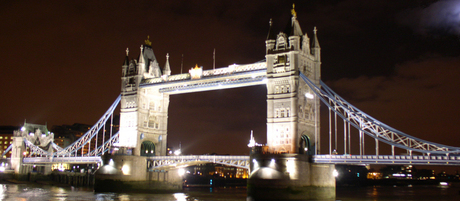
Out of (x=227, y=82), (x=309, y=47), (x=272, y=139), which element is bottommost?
(x=272, y=139)

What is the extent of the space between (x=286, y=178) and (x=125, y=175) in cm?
2193

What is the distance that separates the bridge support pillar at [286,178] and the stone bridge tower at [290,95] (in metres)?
1.76

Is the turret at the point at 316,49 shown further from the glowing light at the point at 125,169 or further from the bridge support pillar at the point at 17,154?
the bridge support pillar at the point at 17,154

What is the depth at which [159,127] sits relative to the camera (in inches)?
2461

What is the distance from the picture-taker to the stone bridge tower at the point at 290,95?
46.2 metres

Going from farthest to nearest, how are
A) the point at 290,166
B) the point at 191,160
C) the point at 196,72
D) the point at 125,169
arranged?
the point at 125,169 → the point at 196,72 → the point at 191,160 → the point at 290,166

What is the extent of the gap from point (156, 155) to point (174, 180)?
4451 mm

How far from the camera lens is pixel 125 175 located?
5644 centimetres

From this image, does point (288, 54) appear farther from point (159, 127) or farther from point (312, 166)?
point (159, 127)

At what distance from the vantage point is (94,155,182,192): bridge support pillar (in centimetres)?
5591

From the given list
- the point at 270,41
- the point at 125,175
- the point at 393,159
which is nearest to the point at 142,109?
the point at 125,175

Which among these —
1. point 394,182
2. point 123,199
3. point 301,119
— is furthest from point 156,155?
point 394,182

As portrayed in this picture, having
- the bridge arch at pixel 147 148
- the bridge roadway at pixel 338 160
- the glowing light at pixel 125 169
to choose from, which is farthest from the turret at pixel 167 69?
the glowing light at pixel 125 169

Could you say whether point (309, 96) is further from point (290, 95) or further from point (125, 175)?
point (125, 175)
